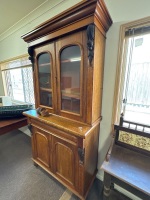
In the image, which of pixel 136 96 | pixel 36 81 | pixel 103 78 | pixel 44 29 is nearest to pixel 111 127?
pixel 136 96

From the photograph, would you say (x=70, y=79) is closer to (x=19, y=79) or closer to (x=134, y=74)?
(x=134, y=74)

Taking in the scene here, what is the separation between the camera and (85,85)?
1.08 metres

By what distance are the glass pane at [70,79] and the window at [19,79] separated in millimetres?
1370

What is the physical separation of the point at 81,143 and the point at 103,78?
31.9 inches

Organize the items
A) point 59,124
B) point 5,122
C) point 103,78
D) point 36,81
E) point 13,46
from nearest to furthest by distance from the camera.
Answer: point 59,124 < point 103,78 < point 36,81 < point 5,122 < point 13,46

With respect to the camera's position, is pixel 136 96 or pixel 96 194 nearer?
pixel 136 96

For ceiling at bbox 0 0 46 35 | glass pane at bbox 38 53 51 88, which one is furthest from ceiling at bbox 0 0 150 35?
glass pane at bbox 38 53 51 88

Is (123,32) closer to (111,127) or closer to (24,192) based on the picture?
(111,127)

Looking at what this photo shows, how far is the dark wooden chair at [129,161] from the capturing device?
33.2 inches

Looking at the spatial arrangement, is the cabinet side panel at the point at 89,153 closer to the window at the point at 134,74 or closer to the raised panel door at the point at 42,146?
the window at the point at 134,74

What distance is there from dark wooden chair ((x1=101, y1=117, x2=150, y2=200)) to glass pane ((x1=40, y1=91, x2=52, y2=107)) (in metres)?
0.92

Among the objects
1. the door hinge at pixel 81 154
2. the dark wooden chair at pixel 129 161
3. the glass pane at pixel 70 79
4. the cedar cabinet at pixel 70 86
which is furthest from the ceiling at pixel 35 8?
the door hinge at pixel 81 154

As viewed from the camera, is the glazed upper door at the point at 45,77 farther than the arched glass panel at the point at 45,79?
No

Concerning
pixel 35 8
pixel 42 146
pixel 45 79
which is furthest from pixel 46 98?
pixel 35 8
